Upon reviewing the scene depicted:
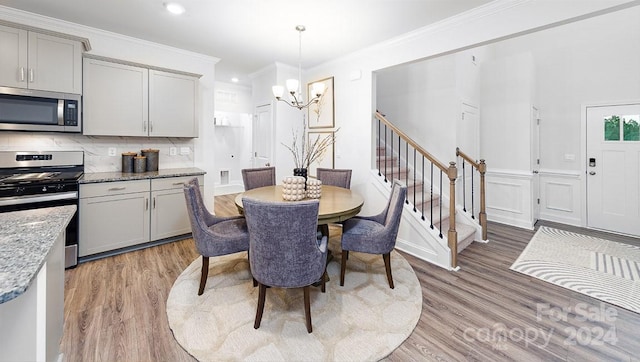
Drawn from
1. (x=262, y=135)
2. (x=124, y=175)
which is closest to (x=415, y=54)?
(x=262, y=135)

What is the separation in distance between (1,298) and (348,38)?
3799 mm

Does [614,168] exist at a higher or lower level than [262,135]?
lower

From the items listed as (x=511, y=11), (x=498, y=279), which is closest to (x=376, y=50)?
(x=511, y=11)

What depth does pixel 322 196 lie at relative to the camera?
294 centimetres

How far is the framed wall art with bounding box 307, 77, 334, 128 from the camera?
4496 millimetres

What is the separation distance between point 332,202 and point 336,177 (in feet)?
4.18

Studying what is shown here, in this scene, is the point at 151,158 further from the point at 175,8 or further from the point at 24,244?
the point at 24,244

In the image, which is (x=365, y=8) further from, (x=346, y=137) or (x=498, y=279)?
(x=498, y=279)

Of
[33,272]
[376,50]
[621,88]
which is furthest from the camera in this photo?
[621,88]

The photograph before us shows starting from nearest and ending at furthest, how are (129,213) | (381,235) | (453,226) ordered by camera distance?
(381,235)
(453,226)
(129,213)

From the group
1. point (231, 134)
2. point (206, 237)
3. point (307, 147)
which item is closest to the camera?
point (206, 237)

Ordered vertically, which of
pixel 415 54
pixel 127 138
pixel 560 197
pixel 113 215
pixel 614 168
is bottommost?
pixel 113 215

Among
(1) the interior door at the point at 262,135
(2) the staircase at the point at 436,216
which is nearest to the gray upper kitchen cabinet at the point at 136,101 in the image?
(1) the interior door at the point at 262,135

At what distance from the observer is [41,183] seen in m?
2.71
